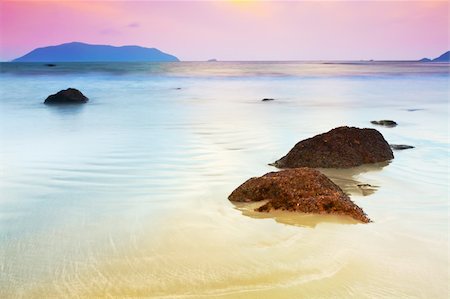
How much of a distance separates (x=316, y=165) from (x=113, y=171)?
272 centimetres

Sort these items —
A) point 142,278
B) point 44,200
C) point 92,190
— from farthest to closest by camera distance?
point 92,190 < point 44,200 < point 142,278

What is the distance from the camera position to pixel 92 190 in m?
5.57

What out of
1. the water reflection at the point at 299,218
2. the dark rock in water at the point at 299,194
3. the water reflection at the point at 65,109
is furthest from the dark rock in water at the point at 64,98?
the water reflection at the point at 299,218

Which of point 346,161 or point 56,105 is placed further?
point 56,105

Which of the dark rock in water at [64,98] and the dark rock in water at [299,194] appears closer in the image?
the dark rock in water at [299,194]

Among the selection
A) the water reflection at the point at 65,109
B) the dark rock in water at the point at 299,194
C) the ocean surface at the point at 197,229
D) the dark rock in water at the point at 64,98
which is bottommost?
the ocean surface at the point at 197,229

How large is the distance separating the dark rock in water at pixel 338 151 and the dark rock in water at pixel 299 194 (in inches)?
67.3

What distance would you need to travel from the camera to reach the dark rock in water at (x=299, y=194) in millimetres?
4543

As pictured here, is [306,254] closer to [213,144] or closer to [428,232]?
[428,232]

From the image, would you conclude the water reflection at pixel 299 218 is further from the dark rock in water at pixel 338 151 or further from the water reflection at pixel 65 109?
the water reflection at pixel 65 109

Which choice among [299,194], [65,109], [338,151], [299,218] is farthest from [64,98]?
[299,218]

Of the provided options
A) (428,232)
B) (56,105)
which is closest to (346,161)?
(428,232)

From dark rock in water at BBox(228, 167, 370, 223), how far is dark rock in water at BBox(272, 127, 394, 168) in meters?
1.71

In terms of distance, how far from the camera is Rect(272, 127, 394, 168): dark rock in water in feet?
22.0
